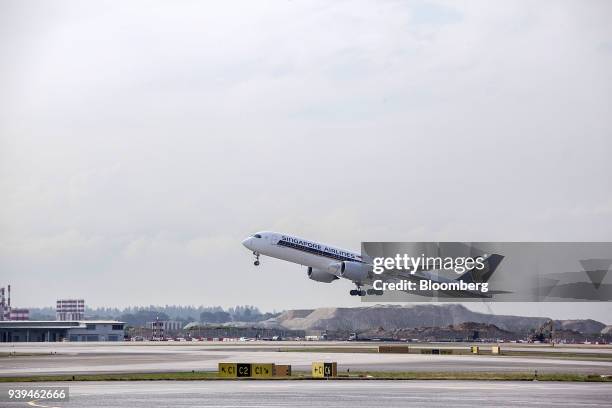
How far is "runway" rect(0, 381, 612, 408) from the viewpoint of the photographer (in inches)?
2486

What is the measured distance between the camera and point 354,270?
16600cm

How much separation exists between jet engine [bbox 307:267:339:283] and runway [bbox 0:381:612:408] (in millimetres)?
86151

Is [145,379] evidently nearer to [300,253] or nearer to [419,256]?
[300,253]

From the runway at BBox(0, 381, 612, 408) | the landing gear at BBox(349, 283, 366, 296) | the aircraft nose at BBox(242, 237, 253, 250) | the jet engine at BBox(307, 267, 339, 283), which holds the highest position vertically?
the aircraft nose at BBox(242, 237, 253, 250)

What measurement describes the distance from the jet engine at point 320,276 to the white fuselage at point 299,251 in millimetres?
2593

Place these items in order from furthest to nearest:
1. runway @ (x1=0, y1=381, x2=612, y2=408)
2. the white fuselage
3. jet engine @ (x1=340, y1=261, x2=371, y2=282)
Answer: jet engine @ (x1=340, y1=261, x2=371, y2=282) < the white fuselage < runway @ (x1=0, y1=381, x2=612, y2=408)

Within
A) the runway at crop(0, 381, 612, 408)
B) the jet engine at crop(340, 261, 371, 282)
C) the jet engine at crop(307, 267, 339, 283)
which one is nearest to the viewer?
the runway at crop(0, 381, 612, 408)

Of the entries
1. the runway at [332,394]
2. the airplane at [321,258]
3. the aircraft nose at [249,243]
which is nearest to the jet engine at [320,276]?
the airplane at [321,258]

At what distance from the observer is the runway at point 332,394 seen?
6316 centimetres

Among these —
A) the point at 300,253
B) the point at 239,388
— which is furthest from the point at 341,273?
the point at 239,388

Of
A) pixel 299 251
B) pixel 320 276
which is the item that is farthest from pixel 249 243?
pixel 320 276

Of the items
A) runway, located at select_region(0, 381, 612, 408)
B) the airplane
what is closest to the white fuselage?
the airplane

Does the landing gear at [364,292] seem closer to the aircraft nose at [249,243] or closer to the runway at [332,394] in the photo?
the aircraft nose at [249,243]

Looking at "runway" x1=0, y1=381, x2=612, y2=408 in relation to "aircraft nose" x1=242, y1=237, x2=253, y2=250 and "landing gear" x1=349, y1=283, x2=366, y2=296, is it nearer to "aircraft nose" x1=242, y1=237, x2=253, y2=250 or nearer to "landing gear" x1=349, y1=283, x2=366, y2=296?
"aircraft nose" x1=242, y1=237, x2=253, y2=250
